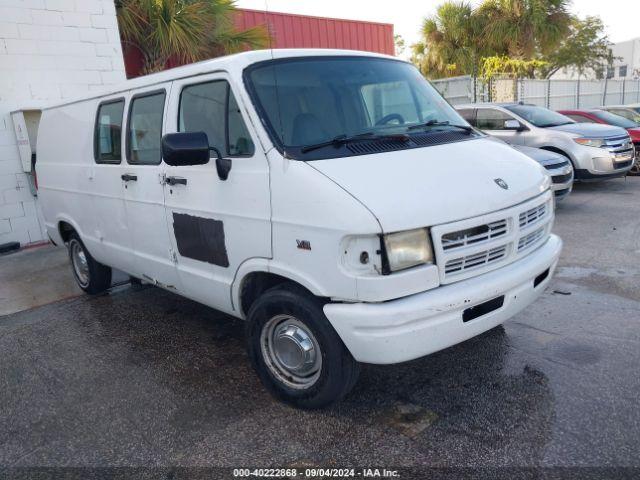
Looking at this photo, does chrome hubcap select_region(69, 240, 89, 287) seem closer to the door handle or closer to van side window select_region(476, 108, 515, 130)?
the door handle

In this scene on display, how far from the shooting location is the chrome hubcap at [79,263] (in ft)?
19.3

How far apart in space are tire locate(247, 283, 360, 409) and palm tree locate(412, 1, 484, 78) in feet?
74.7

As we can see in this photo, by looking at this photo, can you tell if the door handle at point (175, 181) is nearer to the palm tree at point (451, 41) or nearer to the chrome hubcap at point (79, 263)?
the chrome hubcap at point (79, 263)

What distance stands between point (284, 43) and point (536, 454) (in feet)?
39.5

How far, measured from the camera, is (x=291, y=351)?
127 inches

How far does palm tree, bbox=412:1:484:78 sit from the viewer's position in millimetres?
23844

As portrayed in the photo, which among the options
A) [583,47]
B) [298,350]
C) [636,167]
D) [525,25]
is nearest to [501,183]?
[298,350]

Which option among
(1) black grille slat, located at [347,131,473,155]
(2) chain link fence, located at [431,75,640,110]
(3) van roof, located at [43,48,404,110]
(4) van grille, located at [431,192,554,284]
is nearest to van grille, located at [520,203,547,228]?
(4) van grille, located at [431,192,554,284]

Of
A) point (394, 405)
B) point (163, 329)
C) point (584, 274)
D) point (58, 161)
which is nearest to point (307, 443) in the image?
point (394, 405)

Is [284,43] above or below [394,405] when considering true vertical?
above

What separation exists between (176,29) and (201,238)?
771cm

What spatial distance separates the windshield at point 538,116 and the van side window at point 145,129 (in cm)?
808

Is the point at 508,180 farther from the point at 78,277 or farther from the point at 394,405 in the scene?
the point at 78,277

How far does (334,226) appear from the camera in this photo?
2.73m
